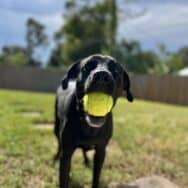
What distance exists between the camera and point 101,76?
132 inches

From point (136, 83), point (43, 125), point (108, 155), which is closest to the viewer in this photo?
point (108, 155)

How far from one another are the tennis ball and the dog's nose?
0.11 metres

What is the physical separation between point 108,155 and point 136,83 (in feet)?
62.8

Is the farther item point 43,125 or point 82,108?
point 43,125

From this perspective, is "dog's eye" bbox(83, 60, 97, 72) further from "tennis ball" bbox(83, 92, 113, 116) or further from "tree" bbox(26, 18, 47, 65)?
"tree" bbox(26, 18, 47, 65)

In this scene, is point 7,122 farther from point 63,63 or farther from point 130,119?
point 63,63

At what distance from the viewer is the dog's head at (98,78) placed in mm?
3357

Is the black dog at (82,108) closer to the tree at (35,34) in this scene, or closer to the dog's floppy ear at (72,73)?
the dog's floppy ear at (72,73)

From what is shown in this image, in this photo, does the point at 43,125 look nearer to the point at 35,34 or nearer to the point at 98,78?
the point at 98,78

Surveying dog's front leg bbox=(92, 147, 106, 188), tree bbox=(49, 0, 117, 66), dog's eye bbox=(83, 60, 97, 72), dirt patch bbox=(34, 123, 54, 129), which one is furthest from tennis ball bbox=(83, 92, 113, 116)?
tree bbox=(49, 0, 117, 66)

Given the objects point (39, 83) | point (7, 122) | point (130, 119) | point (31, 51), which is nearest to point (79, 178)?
point (7, 122)

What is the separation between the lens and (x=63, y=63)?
3856 centimetres

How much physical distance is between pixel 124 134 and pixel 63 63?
Answer: 31104 millimetres

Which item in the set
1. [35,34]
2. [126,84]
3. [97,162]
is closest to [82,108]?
[126,84]
